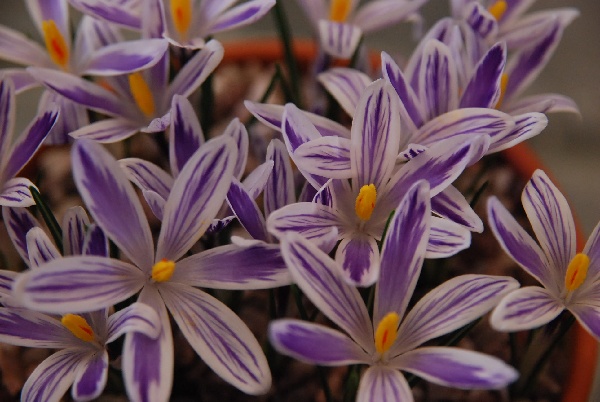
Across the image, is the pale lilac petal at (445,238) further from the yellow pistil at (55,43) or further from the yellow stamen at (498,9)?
the yellow pistil at (55,43)

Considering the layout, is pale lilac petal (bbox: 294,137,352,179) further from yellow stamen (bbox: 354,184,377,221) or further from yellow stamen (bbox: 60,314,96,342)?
yellow stamen (bbox: 60,314,96,342)

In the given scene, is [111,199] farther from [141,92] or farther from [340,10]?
[340,10]

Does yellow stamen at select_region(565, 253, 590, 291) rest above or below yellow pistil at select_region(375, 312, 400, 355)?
above

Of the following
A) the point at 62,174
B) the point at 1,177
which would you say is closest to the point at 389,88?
the point at 1,177

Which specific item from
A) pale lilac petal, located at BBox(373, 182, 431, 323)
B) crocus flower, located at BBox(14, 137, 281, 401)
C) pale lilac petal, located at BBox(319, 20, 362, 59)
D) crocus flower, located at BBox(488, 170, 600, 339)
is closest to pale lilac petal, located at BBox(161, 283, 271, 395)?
crocus flower, located at BBox(14, 137, 281, 401)

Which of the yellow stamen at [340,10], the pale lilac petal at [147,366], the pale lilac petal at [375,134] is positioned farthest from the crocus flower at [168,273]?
the yellow stamen at [340,10]

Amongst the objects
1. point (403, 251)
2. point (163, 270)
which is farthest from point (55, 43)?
point (403, 251)

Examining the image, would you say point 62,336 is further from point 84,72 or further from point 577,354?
point 577,354
